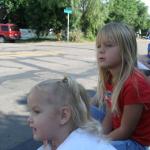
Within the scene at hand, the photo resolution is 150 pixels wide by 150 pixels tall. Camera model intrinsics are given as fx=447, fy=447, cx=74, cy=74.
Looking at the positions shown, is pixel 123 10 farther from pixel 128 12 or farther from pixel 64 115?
pixel 64 115

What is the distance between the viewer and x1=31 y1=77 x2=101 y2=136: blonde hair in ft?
6.63

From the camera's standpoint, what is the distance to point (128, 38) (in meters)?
2.99

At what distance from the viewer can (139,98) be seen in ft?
9.61

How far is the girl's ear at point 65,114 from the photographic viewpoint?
202cm

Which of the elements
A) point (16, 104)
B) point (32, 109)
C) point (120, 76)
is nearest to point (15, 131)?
point (16, 104)

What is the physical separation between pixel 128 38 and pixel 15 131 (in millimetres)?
4108

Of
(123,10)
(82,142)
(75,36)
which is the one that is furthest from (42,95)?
(123,10)

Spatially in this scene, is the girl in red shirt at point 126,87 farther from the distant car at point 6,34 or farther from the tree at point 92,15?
the tree at point 92,15

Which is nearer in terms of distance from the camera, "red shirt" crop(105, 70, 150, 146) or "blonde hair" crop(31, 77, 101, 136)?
"blonde hair" crop(31, 77, 101, 136)

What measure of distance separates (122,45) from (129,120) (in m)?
0.50

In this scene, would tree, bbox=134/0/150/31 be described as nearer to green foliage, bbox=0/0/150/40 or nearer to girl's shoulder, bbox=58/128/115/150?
green foliage, bbox=0/0/150/40

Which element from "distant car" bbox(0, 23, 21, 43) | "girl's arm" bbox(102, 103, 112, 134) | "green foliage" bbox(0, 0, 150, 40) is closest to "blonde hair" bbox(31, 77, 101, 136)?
"girl's arm" bbox(102, 103, 112, 134)

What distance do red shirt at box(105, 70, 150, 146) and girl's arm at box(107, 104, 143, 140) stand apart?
4 centimetres

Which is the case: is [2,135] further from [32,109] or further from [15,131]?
[32,109]
